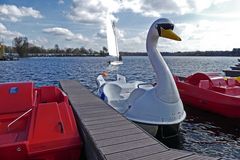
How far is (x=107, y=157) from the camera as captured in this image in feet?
11.1

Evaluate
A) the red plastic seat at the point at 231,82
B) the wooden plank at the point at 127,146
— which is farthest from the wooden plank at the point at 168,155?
the red plastic seat at the point at 231,82

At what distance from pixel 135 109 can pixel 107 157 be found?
304 centimetres

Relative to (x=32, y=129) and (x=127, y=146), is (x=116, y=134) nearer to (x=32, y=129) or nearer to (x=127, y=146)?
(x=127, y=146)

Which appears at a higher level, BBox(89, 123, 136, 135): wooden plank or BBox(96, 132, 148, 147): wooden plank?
BBox(89, 123, 136, 135): wooden plank

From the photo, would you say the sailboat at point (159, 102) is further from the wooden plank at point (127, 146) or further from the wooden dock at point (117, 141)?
the wooden plank at point (127, 146)

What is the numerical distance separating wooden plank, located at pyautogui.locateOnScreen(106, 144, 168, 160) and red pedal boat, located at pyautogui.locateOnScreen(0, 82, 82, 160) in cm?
111

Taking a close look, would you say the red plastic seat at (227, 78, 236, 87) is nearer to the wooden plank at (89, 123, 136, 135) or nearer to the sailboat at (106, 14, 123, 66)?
the wooden plank at (89, 123, 136, 135)

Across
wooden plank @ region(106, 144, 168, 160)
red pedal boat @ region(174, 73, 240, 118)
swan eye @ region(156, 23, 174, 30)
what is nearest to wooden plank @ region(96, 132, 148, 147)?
wooden plank @ region(106, 144, 168, 160)

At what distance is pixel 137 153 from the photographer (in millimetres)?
3527

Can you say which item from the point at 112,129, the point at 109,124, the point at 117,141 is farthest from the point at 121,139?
the point at 109,124

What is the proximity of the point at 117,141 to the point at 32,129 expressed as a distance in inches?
62.7

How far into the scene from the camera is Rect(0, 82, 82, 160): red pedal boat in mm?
4051

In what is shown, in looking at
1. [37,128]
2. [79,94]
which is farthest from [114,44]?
[37,128]

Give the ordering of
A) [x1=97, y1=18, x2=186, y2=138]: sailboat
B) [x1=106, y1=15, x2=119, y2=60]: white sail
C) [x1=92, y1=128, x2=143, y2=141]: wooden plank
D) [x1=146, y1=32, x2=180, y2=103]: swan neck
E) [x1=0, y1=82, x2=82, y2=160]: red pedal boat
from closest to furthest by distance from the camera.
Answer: [x1=0, y1=82, x2=82, y2=160]: red pedal boat → [x1=92, y1=128, x2=143, y2=141]: wooden plank → [x1=97, y1=18, x2=186, y2=138]: sailboat → [x1=146, y1=32, x2=180, y2=103]: swan neck → [x1=106, y1=15, x2=119, y2=60]: white sail
